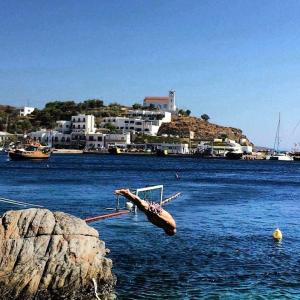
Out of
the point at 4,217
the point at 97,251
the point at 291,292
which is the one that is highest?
the point at 4,217

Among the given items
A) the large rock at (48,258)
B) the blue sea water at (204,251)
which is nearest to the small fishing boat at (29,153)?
the blue sea water at (204,251)

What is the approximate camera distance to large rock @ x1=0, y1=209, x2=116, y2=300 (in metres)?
19.2

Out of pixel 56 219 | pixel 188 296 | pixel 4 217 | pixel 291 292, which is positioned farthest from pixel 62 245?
pixel 291 292

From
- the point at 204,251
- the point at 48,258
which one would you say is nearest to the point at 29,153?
the point at 204,251

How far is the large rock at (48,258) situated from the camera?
19.2 metres

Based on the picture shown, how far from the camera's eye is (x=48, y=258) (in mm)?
19688

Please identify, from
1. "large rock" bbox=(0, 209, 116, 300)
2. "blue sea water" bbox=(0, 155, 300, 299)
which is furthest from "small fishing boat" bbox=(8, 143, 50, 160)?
"large rock" bbox=(0, 209, 116, 300)

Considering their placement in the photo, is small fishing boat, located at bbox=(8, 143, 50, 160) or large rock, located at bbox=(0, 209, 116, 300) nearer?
large rock, located at bbox=(0, 209, 116, 300)

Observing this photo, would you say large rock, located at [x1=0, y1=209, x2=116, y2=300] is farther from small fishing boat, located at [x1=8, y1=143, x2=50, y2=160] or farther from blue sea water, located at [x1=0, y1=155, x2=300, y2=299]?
small fishing boat, located at [x1=8, y1=143, x2=50, y2=160]

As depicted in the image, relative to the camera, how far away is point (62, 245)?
66.0 feet

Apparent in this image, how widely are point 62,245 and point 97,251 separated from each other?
1551 mm

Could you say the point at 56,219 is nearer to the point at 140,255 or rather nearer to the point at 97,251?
the point at 97,251

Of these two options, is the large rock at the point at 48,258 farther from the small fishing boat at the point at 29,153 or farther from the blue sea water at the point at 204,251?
the small fishing boat at the point at 29,153

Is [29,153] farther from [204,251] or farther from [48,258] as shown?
[48,258]
